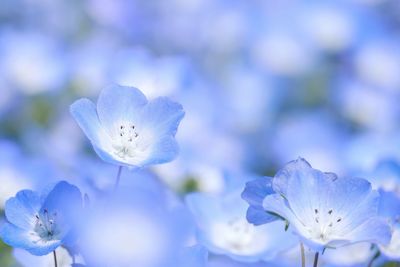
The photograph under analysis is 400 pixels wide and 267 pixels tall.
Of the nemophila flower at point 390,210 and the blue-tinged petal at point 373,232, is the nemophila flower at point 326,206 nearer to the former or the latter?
the blue-tinged petal at point 373,232

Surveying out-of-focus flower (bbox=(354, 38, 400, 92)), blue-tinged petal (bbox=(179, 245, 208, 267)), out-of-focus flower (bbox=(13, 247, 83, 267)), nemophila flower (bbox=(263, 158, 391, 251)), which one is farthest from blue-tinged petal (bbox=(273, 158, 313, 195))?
out-of-focus flower (bbox=(354, 38, 400, 92))

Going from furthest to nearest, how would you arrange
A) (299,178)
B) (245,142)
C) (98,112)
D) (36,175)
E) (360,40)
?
(360,40) < (245,142) < (36,175) < (98,112) < (299,178)

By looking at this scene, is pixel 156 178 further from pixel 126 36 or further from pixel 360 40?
pixel 360 40

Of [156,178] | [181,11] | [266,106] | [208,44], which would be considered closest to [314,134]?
[266,106]

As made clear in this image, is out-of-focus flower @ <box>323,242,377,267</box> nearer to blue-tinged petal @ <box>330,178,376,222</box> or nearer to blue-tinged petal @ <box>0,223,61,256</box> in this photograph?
blue-tinged petal @ <box>330,178,376,222</box>

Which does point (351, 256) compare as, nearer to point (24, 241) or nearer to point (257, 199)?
point (257, 199)

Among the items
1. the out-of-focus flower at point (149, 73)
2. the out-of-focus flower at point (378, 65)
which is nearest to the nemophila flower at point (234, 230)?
the out-of-focus flower at point (149, 73)
